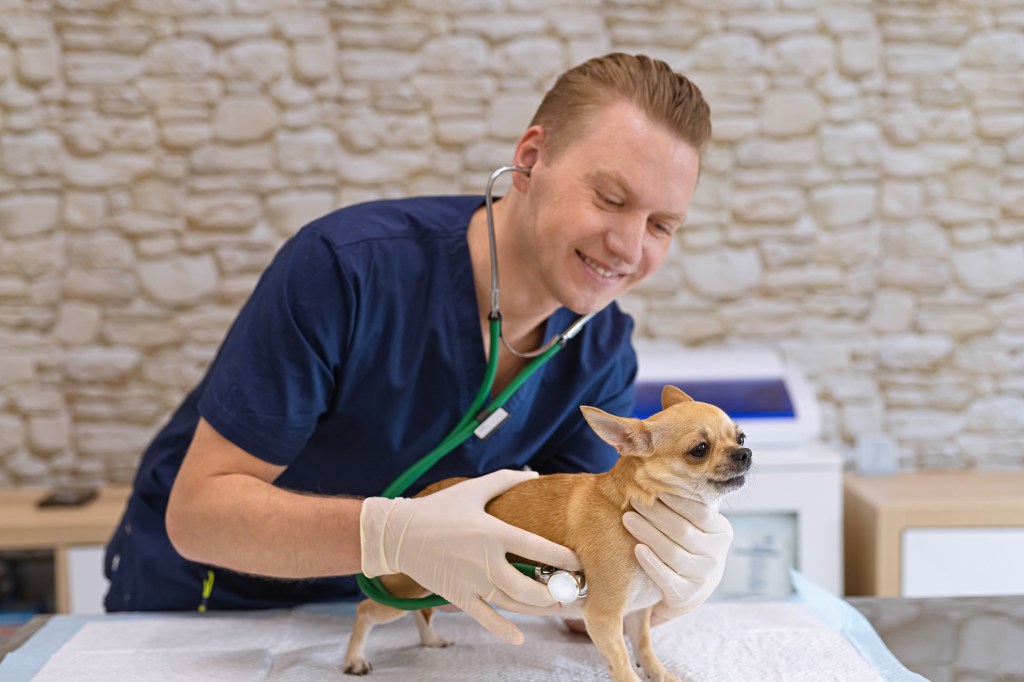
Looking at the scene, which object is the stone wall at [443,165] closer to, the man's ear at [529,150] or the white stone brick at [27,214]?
the white stone brick at [27,214]

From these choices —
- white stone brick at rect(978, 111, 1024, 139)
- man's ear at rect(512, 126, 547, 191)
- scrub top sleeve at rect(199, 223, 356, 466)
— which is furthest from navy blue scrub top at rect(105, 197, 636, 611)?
white stone brick at rect(978, 111, 1024, 139)

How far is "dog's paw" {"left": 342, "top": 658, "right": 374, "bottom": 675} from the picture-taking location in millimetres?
1254

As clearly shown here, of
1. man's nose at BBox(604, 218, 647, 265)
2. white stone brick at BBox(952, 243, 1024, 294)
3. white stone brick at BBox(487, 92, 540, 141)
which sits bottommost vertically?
white stone brick at BBox(952, 243, 1024, 294)

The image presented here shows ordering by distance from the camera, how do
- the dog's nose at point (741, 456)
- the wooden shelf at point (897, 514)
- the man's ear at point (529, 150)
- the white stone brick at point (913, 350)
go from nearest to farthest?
the dog's nose at point (741, 456)
the man's ear at point (529, 150)
the wooden shelf at point (897, 514)
the white stone brick at point (913, 350)

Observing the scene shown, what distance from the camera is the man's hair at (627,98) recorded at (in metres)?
A: 1.28

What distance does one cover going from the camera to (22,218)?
2930mm

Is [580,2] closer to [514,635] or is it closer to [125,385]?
[125,385]

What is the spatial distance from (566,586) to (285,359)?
Answer: 482 mm

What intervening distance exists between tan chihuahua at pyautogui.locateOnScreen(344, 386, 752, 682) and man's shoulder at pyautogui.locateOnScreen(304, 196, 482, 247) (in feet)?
1.46

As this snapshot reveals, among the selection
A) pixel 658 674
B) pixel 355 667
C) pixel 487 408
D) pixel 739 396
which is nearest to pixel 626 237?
pixel 487 408

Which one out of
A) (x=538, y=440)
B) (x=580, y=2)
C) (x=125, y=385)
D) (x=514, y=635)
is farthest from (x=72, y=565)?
(x=580, y=2)

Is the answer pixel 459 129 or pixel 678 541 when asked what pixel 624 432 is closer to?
pixel 678 541

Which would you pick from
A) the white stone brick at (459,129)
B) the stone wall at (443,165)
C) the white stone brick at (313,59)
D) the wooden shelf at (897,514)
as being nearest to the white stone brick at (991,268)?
the stone wall at (443,165)

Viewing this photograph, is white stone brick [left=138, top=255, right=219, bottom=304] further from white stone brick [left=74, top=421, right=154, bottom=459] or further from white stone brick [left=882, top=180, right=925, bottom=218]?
white stone brick [left=882, top=180, right=925, bottom=218]
